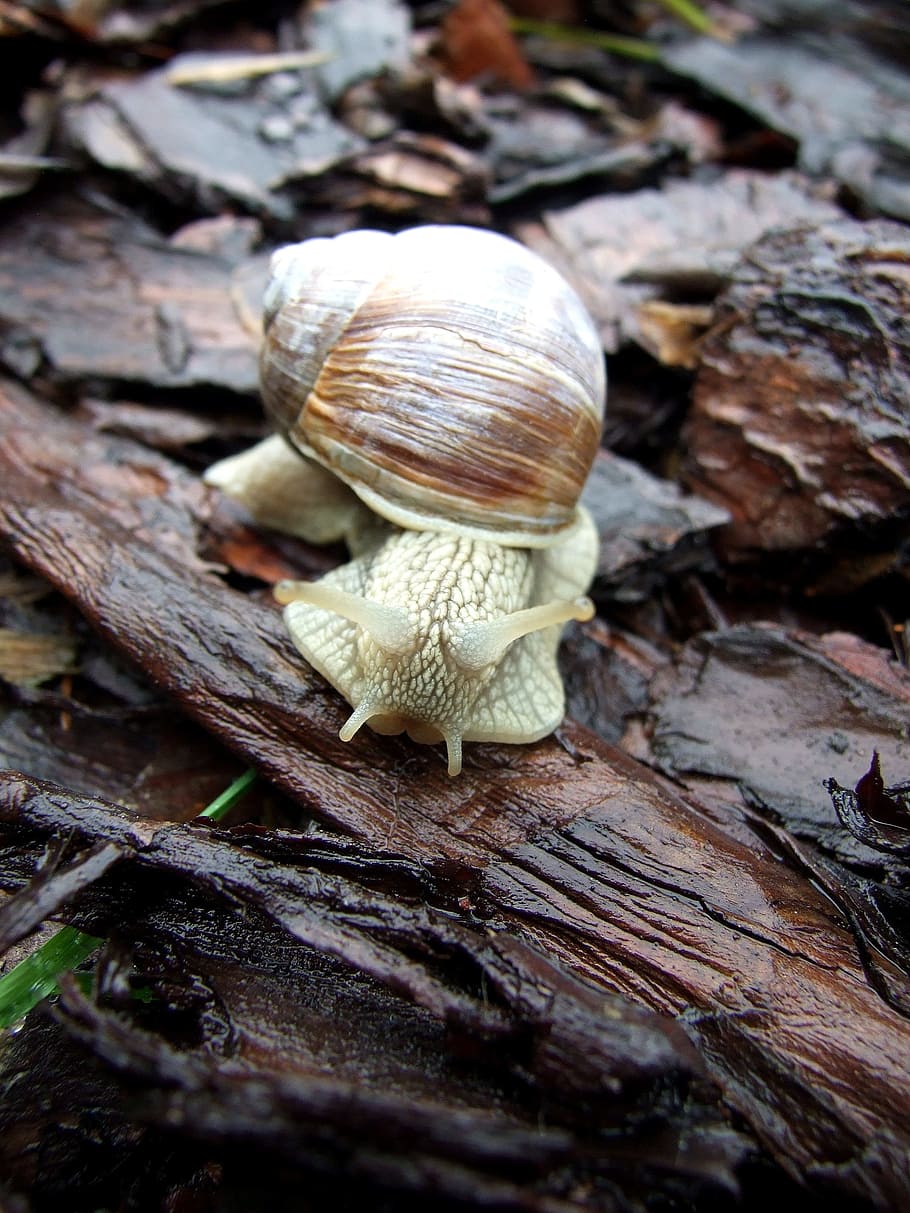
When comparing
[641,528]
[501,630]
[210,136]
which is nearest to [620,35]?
[210,136]

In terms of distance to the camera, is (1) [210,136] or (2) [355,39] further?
(2) [355,39]

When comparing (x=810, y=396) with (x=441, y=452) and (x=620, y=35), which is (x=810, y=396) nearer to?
(x=441, y=452)

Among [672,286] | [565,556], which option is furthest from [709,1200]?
[672,286]

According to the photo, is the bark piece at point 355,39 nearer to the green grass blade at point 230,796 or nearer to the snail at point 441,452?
the snail at point 441,452

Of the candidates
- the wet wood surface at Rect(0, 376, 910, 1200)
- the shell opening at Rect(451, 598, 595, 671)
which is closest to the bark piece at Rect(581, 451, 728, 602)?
the shell opening at Rect(451, 598, 595, 671)

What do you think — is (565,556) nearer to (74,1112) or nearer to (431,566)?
(431,566)

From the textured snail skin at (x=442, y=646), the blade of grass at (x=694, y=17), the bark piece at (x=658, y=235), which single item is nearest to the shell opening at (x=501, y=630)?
the textured snail skin at (x=442, y=646)
